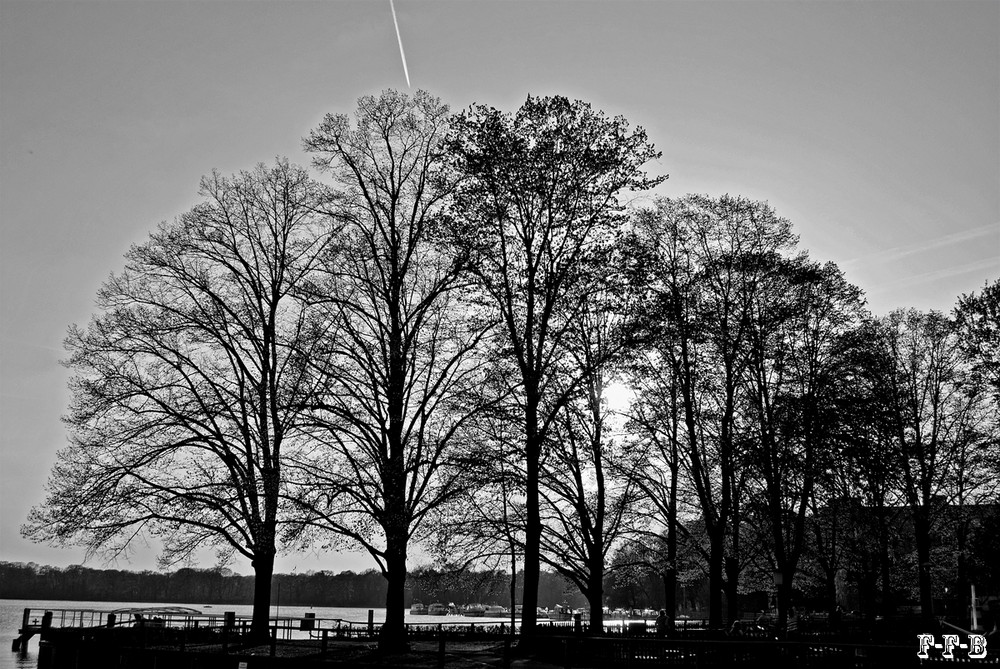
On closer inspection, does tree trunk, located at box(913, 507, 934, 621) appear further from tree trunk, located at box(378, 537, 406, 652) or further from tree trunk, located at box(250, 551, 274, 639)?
tree trunk, located at box(250, 551, 274, 639)

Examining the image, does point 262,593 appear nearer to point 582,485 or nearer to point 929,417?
point 582,485

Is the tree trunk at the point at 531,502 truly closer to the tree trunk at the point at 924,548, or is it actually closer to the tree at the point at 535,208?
the tree at the point at 535,208

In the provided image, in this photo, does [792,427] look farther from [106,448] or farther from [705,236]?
[106,448]

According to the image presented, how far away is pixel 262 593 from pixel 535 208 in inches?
738

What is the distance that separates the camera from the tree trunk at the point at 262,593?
30953mm

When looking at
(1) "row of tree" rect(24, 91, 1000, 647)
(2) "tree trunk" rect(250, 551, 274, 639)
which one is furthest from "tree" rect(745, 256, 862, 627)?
(2) "tree trunk" rect(250, 551, 274, 639)

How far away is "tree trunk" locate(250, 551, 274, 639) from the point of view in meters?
31.0

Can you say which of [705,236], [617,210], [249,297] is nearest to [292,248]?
[249,297]

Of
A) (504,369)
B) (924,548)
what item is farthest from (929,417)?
(504,369)

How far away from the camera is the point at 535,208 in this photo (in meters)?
25.7

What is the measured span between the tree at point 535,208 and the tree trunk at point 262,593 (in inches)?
438

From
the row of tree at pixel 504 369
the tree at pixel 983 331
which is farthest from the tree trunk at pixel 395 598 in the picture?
the tree at pixel 983 331

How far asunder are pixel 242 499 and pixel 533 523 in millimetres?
11576

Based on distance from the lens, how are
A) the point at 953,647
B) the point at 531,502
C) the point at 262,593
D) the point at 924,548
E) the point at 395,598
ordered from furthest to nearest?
the point at 924,548 → the point at 262,593 → the point at 395,598 → the point at 531,502 → the point at 953,647
